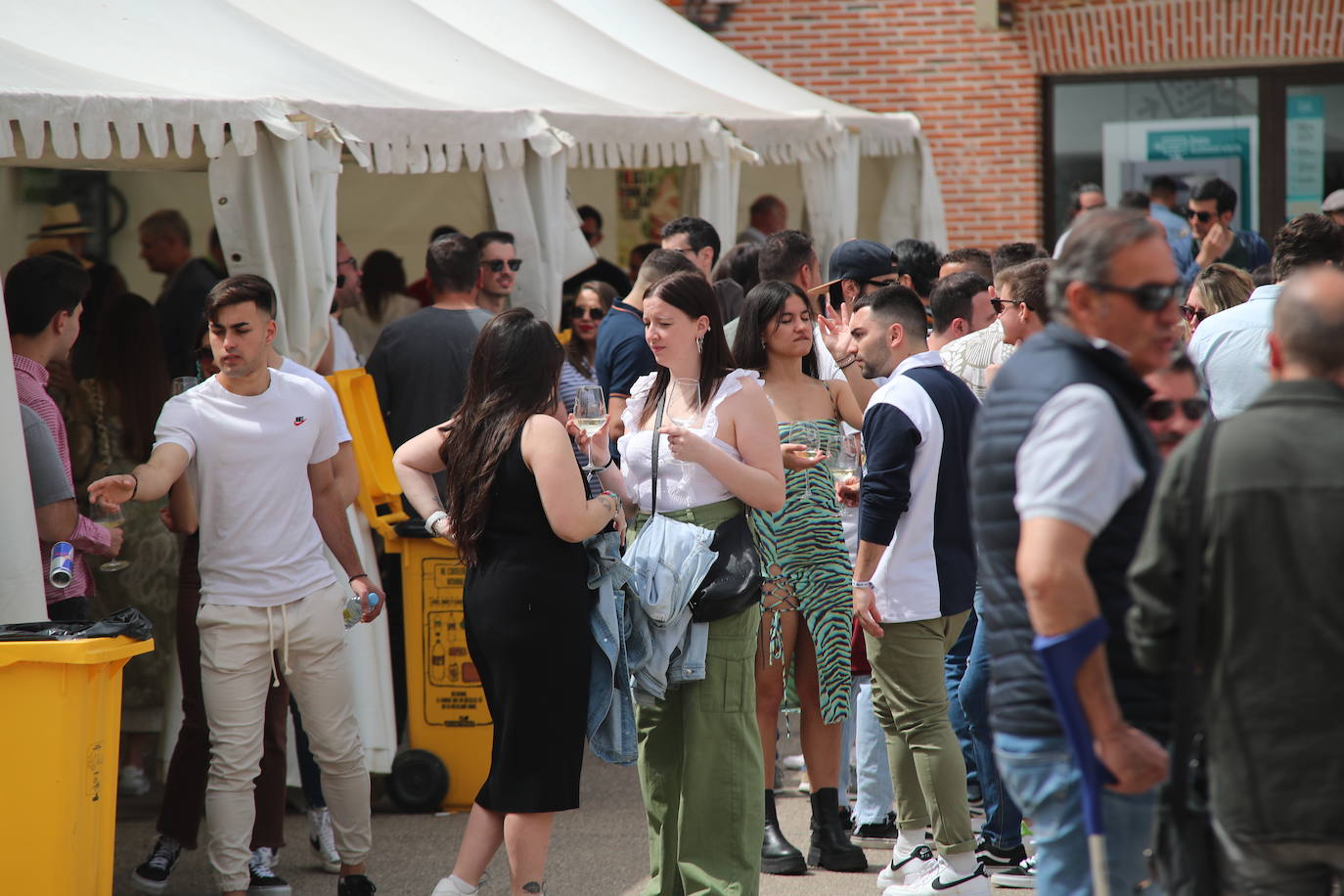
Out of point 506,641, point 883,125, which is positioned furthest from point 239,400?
point 883,125

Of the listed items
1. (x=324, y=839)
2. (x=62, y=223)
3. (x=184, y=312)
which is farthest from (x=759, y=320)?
(x=62, y=223)

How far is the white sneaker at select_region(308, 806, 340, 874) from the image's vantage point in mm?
5195

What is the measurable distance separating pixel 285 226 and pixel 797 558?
235 cm

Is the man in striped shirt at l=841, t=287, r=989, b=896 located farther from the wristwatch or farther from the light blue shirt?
the wristwatch

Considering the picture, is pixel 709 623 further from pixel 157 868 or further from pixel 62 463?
pixel 157 868

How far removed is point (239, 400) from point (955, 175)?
10009mm

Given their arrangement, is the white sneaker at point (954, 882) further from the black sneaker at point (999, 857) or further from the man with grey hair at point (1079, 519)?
the man with grey hair at point (1079, 519)

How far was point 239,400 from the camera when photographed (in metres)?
4.55

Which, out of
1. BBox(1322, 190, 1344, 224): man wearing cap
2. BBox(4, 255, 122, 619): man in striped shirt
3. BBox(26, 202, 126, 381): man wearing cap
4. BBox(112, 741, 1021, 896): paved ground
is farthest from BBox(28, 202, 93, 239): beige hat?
BBox(1322, 190, 1344, 224): man wearing cap

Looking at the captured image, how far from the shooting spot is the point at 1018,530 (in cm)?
271

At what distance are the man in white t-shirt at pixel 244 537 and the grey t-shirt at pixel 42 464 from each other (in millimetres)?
278

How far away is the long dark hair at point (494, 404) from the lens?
13.1 ft

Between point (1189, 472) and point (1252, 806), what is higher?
point (1189, 472)

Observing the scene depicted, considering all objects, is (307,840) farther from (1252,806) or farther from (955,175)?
(955,175)
